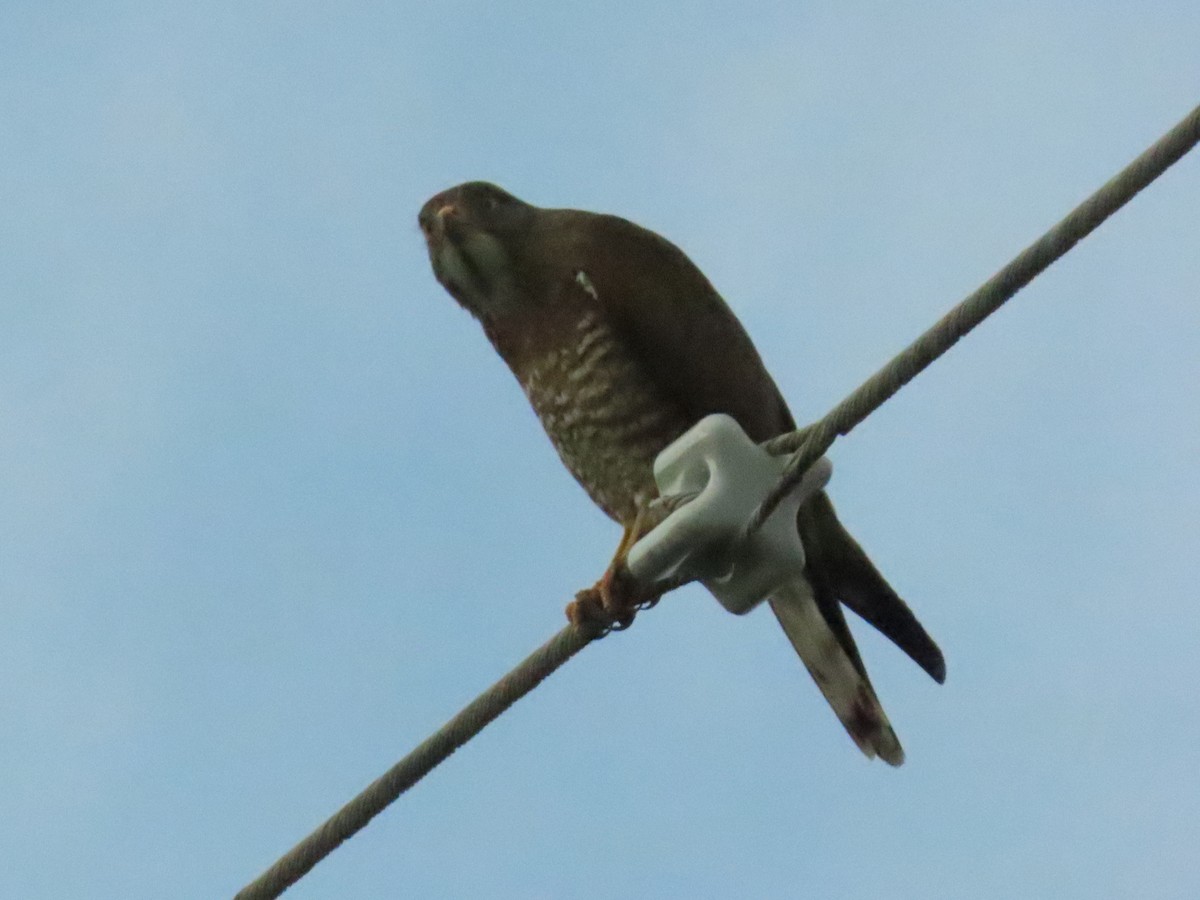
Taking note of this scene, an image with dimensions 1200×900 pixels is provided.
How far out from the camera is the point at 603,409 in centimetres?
522

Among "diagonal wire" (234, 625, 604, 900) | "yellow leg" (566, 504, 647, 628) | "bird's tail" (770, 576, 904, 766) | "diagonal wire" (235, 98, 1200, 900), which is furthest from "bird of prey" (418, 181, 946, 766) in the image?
"diagonal wire" (234, 625, 604, 900)

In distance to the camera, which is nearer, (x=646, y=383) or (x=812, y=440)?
(x=812, y=440)

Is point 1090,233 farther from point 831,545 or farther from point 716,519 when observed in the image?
point 831,545

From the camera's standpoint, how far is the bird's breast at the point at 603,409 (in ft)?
16.9

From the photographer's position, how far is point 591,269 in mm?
5375

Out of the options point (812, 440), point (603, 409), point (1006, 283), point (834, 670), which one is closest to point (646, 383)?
point (603, 409)

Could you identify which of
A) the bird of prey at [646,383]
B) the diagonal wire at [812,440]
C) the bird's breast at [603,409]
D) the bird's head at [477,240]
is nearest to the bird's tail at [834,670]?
the bird of prey at [646,383]

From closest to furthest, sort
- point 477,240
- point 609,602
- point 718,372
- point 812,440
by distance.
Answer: point 812,440, point 609,602, point 718,372, point 477,240

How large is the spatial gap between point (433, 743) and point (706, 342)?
2.04 m

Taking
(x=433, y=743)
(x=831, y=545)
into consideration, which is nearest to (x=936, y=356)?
(x=433, y=743)

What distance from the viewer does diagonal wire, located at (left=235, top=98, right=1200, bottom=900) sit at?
112 inches

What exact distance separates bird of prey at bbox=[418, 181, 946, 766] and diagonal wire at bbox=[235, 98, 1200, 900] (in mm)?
1327

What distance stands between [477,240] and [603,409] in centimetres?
88

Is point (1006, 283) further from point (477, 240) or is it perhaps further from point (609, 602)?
point (477, 240)
